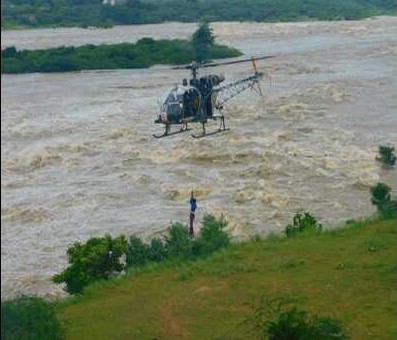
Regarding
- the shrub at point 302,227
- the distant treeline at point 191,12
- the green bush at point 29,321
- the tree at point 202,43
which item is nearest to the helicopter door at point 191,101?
the shrub at point 302,227

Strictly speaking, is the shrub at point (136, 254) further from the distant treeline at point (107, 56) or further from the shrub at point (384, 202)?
the distant treeline at point (107, 56)

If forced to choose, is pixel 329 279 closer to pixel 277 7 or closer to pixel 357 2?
pixel 357 2

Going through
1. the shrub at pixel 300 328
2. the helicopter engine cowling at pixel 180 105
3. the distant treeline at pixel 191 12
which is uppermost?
the distant treeline at pixel 191 12

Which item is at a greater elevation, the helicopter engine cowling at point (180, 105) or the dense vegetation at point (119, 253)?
the helicopter engine cowling at point (180, 105)

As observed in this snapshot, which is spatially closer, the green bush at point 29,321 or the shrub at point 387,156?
the green bush at point 29,321

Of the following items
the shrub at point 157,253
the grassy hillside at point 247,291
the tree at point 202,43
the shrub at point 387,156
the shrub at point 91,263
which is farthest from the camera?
the tree at point 202,43

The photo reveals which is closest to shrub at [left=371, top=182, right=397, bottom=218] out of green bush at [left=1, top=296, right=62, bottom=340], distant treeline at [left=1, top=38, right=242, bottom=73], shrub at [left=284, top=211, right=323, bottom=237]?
shrub at [left=284, top=211, right=323, bottom=237]

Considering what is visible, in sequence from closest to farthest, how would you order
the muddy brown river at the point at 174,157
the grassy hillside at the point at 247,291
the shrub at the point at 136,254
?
the grassy hillside at the point at 247,291
the shrub at the point at 136,254
the muddy brown river at the point at 174,157
